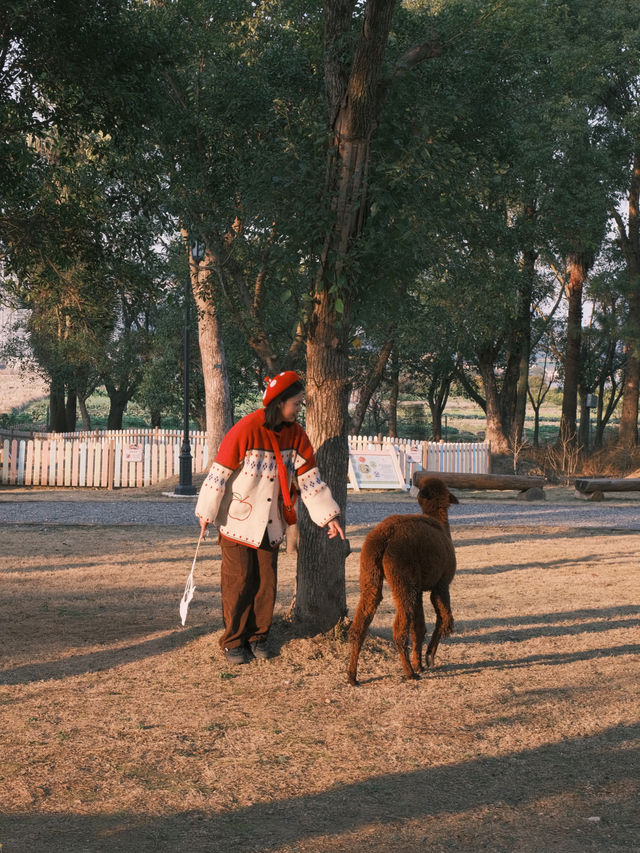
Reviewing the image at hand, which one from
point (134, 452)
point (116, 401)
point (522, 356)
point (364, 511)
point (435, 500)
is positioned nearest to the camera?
point (435, 500)

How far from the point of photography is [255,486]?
637cm

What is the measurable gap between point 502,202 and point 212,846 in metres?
13.9

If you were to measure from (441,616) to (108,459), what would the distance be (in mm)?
22548

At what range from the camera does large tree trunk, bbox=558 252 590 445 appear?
34.9 meters

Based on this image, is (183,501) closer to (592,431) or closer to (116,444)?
(116,444)

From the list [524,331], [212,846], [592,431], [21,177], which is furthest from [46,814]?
[592,431]

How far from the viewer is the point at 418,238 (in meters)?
6.73

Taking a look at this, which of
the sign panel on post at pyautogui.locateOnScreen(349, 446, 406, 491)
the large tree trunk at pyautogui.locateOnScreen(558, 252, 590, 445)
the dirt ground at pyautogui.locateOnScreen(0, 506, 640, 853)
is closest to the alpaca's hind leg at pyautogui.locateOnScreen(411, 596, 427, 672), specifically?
the dirt ground at pyautogui.locateOnScreen(0, 506, 640, 853)

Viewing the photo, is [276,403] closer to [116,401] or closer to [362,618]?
[362,618]

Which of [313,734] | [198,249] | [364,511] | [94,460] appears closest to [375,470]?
[364,511]

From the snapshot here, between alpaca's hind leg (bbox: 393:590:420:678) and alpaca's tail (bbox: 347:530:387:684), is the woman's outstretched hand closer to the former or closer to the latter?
alpaca's tail (bbox: 347:530:387:684)

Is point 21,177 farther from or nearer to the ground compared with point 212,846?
farther from the ground

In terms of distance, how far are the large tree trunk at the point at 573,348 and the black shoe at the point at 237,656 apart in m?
28.0

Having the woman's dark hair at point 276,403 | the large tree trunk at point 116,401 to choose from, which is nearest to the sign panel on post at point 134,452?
the large tree trunk at point 116,401
